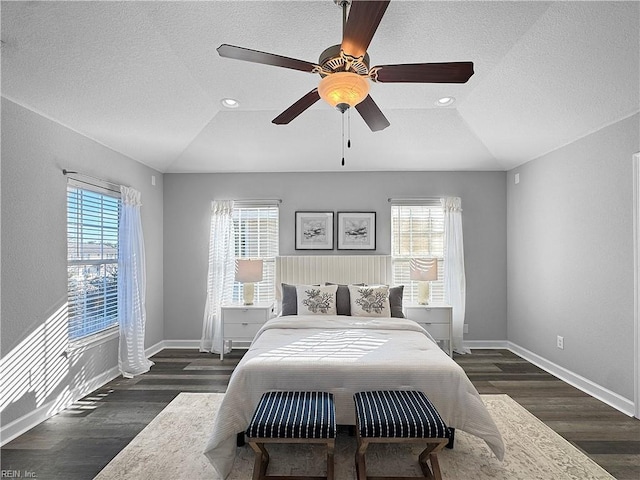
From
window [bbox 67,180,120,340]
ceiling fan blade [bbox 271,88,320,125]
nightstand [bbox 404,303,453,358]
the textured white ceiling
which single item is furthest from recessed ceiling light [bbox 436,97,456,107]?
window [bbox 67,180,120,340]

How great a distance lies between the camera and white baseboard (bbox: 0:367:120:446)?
9.43 feet

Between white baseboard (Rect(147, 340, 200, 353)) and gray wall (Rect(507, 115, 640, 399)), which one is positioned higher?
gray wall (Rect(507, 115, 640, 399))

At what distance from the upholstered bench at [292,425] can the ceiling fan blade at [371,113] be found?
178cm

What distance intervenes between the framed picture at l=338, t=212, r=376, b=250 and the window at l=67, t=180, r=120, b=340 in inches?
107

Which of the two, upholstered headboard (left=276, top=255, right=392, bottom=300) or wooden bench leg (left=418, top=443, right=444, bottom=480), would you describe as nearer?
wooden bench leg (left=418, top=443, right=444, bottom=480)

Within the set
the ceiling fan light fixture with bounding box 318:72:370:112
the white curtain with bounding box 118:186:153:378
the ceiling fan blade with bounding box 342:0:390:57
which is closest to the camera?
the ceiling fan blade with bounding box 342:0:390:57

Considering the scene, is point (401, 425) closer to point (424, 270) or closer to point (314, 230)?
point (424, 270)

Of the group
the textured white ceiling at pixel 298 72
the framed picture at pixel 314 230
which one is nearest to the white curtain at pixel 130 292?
the textured white ceiling at pixel 298 72

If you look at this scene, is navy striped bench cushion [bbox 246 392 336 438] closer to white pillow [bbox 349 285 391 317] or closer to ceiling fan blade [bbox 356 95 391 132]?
ceiling fan blade [bbox 356 95 391 132]

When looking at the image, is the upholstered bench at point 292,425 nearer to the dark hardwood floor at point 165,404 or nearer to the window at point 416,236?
the dark hardwood floor at point 165,404

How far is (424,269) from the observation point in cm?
502

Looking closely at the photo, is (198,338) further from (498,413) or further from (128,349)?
(498,413)

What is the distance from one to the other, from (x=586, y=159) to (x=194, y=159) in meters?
4.35

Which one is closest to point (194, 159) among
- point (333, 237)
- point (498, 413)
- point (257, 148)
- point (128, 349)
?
point (257, 148)
